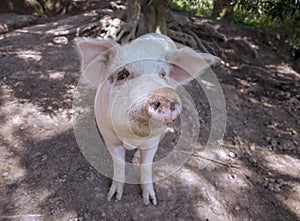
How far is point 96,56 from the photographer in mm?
2061

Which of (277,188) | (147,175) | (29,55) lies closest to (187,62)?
(147,175)

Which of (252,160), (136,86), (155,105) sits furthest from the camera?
(252,160)

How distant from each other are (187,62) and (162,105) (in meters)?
0.72

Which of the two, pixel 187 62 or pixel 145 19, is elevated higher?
pixel 187 62

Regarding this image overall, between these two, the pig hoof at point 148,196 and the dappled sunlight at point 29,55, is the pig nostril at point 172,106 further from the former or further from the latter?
the dappled sunlight at point 29,55

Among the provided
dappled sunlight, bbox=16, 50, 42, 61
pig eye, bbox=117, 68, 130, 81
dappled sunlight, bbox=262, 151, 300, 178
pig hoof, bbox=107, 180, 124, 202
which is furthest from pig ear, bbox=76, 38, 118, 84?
dappled sunlight, bbox=16, 50, 42, 61

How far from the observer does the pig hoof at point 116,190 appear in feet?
7.95

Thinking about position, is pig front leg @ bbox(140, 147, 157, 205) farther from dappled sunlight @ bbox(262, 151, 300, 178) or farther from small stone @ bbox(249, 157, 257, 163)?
dappled sunlight @ bbox(262, 151, 300, 178)

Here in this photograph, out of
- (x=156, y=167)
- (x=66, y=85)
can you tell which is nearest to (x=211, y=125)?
(x=156, y=167)

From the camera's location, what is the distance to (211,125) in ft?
11.8

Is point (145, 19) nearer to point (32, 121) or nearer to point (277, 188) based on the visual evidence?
point (32, 121)

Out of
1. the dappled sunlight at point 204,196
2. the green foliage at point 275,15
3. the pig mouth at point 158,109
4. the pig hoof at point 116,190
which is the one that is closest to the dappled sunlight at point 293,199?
the dappled sunlight at point 204,196

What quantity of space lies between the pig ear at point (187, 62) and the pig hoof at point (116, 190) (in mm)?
967

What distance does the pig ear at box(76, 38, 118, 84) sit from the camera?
1946 millimetres
